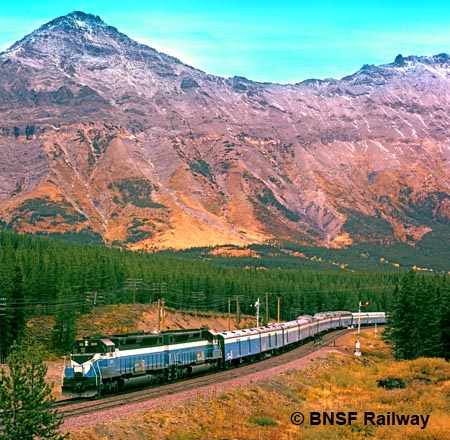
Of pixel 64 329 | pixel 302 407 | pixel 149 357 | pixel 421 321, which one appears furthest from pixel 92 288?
pixel 302 407

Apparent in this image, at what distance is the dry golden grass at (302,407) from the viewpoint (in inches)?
1774

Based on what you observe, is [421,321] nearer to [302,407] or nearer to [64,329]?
[302,407]

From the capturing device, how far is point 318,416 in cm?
5291

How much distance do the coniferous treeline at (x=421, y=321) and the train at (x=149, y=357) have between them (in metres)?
18.9

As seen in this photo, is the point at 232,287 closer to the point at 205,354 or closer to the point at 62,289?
the point at 62,289

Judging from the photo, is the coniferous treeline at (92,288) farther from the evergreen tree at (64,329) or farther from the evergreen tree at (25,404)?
the evergreen tree at (25,404)

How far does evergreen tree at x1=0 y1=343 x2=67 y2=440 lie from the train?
15.9 meters

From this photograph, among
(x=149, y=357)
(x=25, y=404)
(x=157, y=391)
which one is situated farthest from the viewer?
(x=149, y=357)

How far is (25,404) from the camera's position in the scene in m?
37.3

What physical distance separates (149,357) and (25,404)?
26.2 meters

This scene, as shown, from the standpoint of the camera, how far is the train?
5525 cm

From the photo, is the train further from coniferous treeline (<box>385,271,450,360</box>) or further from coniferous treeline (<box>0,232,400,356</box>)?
coniferous treeline (<box>0,232,400,356</box>)

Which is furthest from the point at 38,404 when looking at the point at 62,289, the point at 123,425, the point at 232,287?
the point at 232,287

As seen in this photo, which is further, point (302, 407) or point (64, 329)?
point (64, 329)
